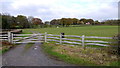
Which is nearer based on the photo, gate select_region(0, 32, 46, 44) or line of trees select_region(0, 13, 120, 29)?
gate select_region(0, 32, 46, 44)

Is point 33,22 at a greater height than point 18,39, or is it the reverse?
point 33,22

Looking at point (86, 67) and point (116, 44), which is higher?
point (116, 44)

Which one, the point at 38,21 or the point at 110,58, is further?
the point at 38,21

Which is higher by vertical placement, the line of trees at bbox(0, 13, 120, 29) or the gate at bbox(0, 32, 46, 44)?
the line of trees at bbox(0, 13, 120, 29)

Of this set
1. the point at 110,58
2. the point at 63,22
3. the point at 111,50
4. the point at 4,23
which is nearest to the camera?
the point at 110,58

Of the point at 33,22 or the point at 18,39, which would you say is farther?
the point at 33,22

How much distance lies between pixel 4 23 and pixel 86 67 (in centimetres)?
4395

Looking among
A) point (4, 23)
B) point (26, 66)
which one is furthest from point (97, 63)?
point (4, 23)

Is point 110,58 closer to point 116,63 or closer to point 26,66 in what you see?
point 116,63

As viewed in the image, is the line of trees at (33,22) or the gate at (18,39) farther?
the line of trees at (33,22)

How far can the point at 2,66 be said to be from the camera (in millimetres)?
6953

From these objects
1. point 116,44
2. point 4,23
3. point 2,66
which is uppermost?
point 4,23

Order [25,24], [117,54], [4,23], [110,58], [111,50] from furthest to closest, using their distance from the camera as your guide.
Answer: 1. [25,24]
2. [4,23]
3. [111,50]
4. [117,54]
5. [110,58]

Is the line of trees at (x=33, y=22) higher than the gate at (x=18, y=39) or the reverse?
higher
